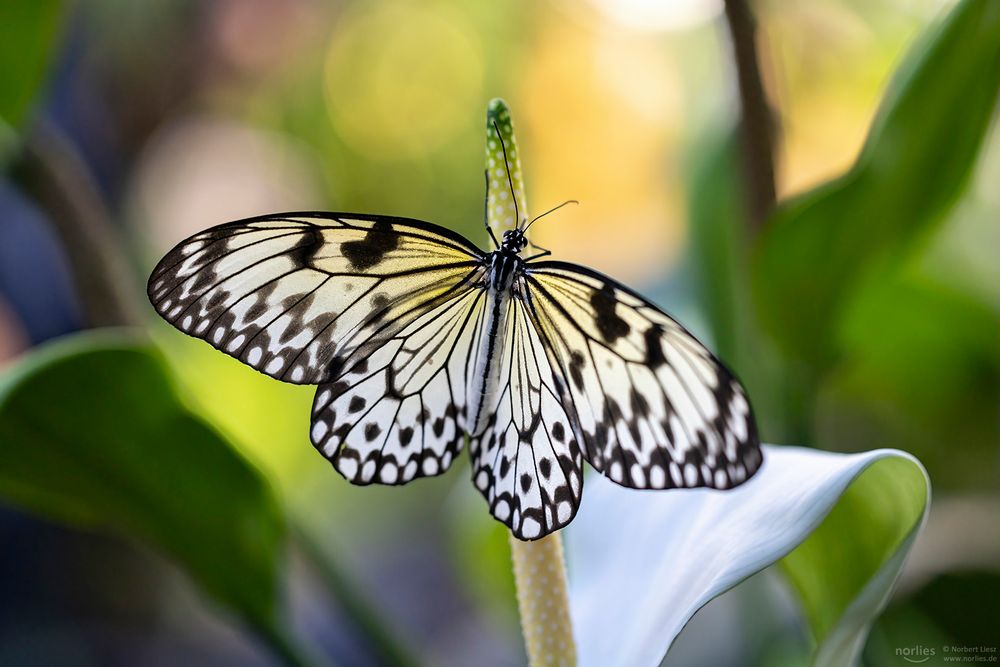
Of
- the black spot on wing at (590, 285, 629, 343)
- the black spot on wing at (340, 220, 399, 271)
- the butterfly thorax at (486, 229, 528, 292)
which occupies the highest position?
the black spot on wing at (340, 220, 399, 271)

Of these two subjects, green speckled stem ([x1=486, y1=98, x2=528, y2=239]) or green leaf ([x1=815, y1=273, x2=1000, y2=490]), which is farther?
green leaf ([x1=815, y1=273, x2=1000, y2=490])

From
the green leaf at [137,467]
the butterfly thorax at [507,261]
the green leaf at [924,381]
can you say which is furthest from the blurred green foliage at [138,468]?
the green leaf at [924,381]

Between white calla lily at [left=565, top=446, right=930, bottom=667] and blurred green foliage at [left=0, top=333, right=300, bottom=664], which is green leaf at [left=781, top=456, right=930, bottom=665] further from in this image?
blurred green foliage at [left=0, top=333, right=300, bottom=664]

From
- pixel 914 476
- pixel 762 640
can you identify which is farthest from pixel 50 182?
pixel 762 640

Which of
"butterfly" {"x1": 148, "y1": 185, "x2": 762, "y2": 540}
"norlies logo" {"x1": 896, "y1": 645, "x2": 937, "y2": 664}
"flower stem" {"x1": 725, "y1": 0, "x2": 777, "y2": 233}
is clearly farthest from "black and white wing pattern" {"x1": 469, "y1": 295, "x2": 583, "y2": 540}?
"norlies logo" {"x1": 896, "y1": 645, "x2": 937, "y2": 664}

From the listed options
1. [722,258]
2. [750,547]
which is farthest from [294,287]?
[722,258]

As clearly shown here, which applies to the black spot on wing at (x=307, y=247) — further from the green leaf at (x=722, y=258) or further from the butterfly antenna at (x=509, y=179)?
the green leaf at (x=722, y=258)

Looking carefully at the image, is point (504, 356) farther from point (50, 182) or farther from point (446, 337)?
point (50, 182)
